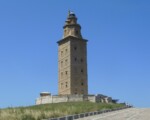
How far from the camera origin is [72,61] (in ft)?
273

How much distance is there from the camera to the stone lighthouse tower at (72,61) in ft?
269

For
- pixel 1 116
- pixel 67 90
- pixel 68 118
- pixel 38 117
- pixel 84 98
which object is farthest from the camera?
pixel 67 90

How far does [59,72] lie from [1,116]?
62.7 meters

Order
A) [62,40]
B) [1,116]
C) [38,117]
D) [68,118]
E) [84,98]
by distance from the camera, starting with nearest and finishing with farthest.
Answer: [1,116]
[38,117]
[68,118]
[84,98]
[62,40]

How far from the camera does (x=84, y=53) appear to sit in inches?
3381

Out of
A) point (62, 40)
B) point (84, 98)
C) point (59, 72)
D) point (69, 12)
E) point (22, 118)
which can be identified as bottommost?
point (22, 118)

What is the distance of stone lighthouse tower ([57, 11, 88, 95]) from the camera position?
269ft

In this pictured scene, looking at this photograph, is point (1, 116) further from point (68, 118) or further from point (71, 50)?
point (71, 50)

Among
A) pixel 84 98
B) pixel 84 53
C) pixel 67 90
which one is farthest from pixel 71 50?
pixel 84 98

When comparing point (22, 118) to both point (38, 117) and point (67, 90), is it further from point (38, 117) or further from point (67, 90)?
point (67, 90)

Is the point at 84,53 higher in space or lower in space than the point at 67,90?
higher

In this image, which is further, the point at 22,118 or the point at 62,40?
the point at 62,40

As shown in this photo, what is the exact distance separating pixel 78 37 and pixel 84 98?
17618mm

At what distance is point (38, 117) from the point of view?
85.4 ft
